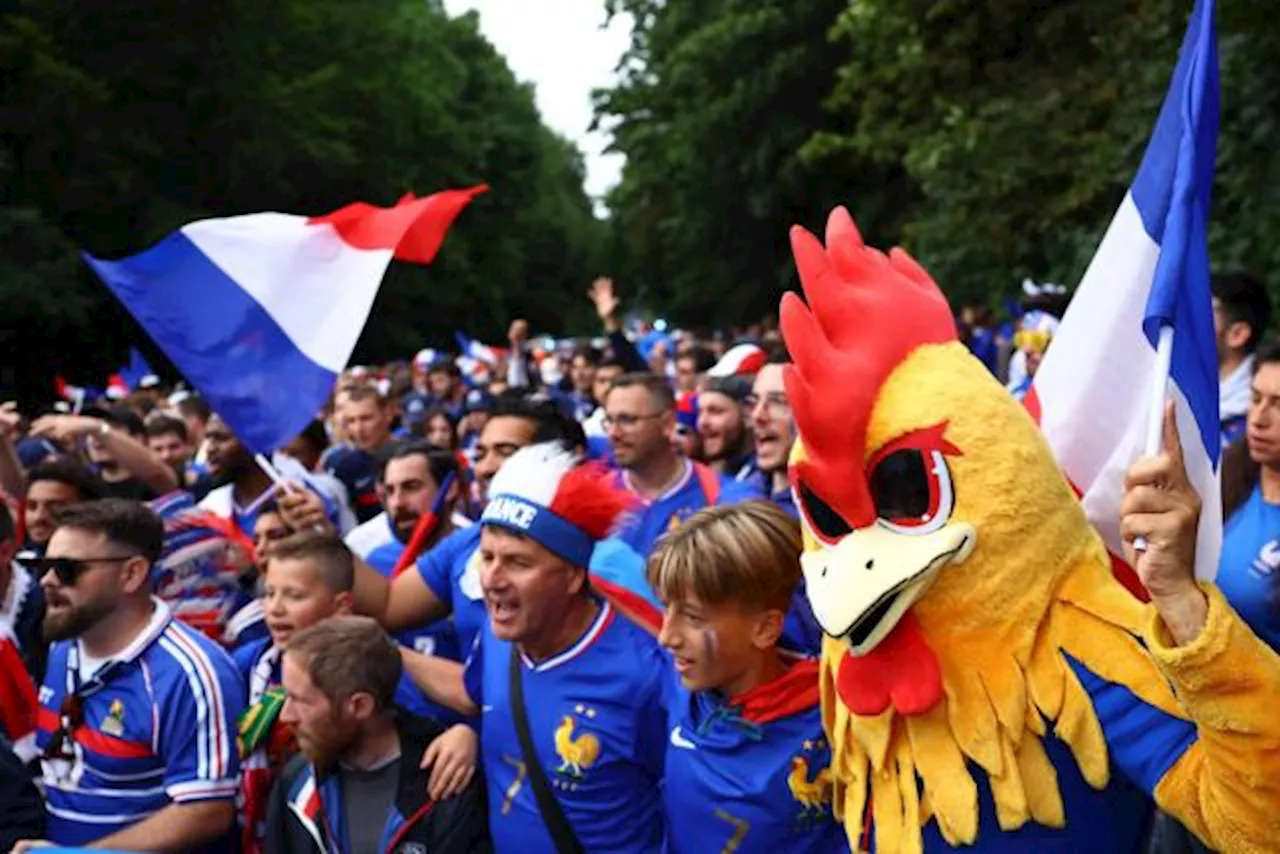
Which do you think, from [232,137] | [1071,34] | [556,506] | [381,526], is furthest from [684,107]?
[556,506]

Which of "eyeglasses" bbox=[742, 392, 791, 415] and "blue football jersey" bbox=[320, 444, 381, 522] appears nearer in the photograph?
"eyeglasses" bbox=[742, 392, 791, 415]

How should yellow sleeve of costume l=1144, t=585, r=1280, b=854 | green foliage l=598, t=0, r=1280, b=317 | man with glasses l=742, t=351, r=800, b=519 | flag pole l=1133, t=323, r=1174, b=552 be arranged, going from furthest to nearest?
green foliage l=598, t=0, r=1280, b=317 < man with glasses l=742, t=351, r=800, b=519 < flag pole l=1133, t=323, r=1174, b=552 < yellow sleeve of costume l=1144, t=585, r=1280, b=854

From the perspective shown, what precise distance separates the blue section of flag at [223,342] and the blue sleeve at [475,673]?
5.07 feet

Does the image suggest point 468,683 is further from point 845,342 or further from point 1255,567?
point 1255,567

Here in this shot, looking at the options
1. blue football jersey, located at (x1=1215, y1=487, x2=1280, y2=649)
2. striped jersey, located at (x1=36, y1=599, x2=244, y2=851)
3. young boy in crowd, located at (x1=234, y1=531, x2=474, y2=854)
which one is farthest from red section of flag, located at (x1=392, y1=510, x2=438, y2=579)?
A: blue football jersey, located at (x1=1215, y1=487, x2=1280, y2=649)

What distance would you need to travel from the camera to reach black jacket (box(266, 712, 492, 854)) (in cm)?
384

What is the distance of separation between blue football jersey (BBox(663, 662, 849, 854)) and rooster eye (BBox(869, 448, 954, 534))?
2.56 feet

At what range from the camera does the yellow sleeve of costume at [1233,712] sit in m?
2.29

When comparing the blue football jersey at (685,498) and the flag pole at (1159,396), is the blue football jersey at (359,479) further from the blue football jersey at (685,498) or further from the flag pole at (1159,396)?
the flag pole at (1159,396)

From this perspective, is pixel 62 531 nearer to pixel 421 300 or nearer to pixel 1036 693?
pixel 1036 693

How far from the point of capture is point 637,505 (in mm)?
4406

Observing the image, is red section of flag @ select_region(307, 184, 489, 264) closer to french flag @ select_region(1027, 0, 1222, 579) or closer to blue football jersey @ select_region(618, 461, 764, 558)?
blue football jersey @ select_region(618, 461, 764, 558)

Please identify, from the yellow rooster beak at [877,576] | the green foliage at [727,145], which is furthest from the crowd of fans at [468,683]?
the green foliage at [727,145]

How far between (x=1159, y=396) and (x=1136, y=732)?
1.75 feet
